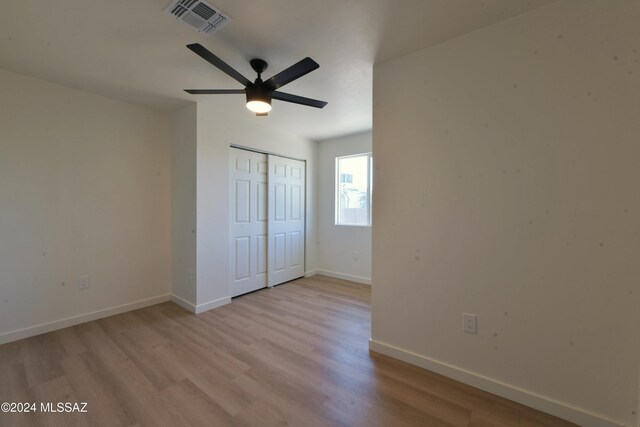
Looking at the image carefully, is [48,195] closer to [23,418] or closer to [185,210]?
[185,210]

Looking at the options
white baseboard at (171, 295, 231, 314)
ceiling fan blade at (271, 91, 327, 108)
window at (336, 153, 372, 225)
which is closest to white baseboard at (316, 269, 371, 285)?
window at (336, 153, 372, 225)

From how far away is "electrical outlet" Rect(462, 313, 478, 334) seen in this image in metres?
1.77

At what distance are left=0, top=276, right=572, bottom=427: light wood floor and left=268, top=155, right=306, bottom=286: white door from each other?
137 centimetres

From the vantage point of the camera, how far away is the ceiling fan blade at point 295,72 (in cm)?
159

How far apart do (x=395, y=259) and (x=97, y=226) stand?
3.12m

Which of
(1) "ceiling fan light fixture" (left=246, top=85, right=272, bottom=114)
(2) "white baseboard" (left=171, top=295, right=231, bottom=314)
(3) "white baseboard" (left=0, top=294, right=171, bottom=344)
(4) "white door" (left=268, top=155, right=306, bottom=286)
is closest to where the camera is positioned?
(1) "ceiling fan light fixture" (left=246, top=85, right=272, bottom=114)

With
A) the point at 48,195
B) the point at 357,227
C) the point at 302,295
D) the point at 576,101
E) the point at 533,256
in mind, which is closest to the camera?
the point at 576,101

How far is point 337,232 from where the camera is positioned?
4477mm

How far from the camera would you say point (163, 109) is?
3.22 meters

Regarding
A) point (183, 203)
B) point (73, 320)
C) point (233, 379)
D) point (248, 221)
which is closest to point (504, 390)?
point (233, 379)

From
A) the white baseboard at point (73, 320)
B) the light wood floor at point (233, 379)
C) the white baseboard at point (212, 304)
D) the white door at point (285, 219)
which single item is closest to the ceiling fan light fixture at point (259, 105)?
the white door at point (285, 219)

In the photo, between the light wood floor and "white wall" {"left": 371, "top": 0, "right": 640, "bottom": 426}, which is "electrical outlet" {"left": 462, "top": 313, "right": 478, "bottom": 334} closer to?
"white wall" {"left": 371, "top": 0, "right": 640, "bottom": 426}

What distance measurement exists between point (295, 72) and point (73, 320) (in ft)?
10.6

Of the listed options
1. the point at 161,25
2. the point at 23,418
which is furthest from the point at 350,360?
the point at 161,25
